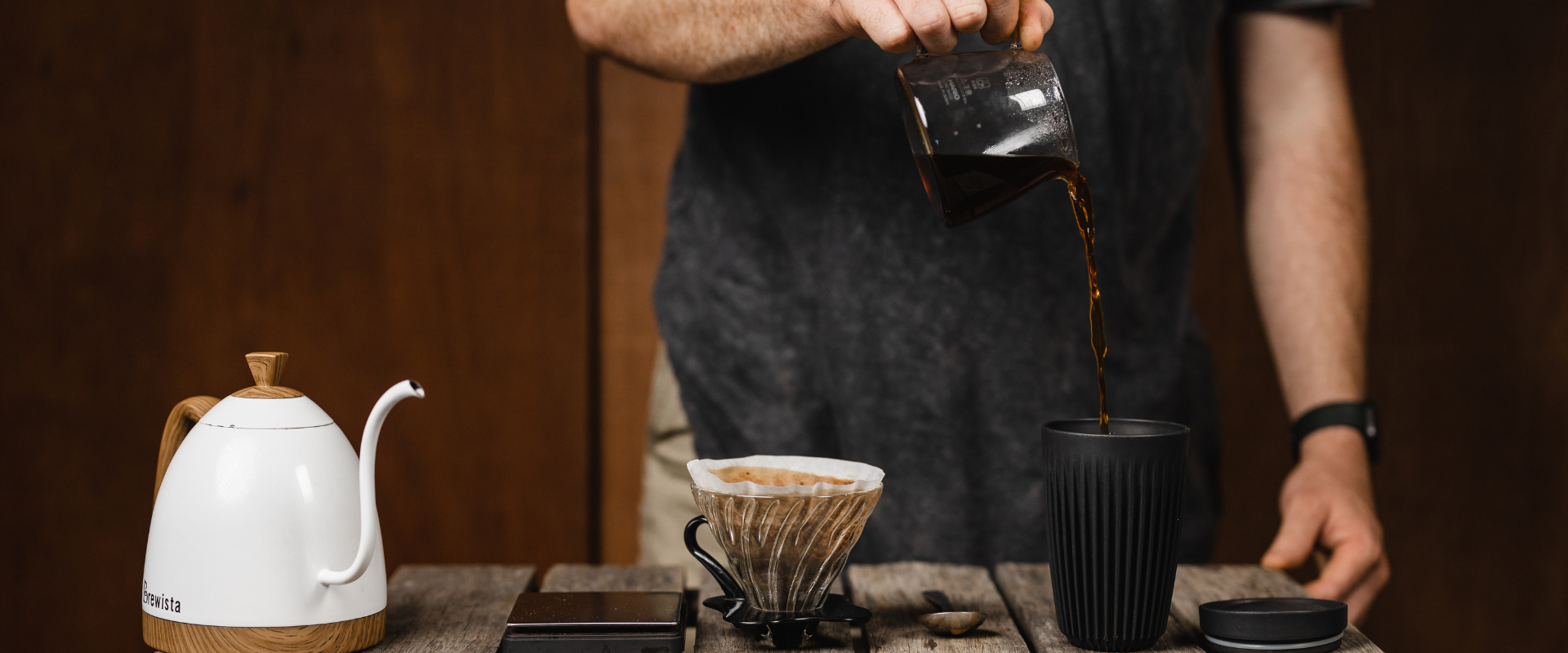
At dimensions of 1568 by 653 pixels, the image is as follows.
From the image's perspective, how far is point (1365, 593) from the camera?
3.45 ft

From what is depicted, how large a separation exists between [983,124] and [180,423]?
582 mm

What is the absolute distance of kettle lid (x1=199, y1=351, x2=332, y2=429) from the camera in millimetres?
673

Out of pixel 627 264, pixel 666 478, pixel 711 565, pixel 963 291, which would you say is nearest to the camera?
pixel 711 565

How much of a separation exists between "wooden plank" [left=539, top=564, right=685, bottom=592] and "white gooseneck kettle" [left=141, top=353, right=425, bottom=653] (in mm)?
260

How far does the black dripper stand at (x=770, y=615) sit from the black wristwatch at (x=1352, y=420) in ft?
2.27

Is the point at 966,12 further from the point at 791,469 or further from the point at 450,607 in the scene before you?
the point at 450,607

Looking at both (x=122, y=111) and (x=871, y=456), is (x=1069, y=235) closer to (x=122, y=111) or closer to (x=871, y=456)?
(x=871, y=456)

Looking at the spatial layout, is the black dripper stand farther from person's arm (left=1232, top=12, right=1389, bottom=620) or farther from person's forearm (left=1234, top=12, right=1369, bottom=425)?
person's forearm (left=1234, top=12, right=1369, bottom=425)

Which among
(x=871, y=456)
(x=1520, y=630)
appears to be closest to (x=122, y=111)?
(x=871, y=456)

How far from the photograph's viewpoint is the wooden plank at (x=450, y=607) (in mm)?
743

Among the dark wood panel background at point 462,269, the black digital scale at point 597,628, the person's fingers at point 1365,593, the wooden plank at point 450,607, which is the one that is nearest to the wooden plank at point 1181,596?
the person's fingers at point 1365,593

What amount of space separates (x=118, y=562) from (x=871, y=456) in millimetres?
1556

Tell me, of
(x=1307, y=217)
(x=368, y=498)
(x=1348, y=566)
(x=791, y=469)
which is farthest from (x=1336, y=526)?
(x=368, y=498)

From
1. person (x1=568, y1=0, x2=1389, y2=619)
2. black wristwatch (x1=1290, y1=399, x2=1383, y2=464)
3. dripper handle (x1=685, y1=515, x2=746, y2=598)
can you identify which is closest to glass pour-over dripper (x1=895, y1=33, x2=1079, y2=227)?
dripper handle (x1=685, y1=515, x2=746, y2=598)
